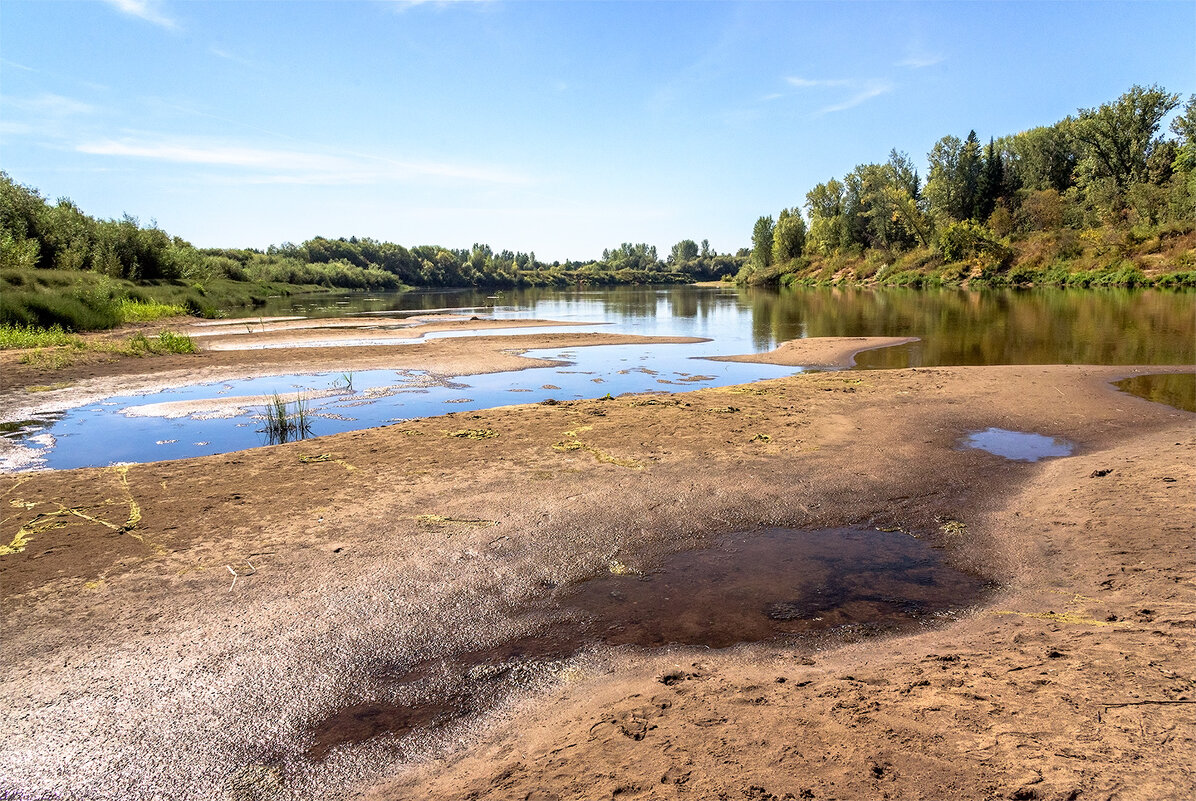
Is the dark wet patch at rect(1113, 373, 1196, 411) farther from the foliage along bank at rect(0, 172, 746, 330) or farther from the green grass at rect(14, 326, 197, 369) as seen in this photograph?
the foliage along bank at rect(0, 172, 746, 330)

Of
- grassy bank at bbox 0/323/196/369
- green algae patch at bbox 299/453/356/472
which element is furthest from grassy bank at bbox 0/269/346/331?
green algae patch at bbox 299/453/356/472

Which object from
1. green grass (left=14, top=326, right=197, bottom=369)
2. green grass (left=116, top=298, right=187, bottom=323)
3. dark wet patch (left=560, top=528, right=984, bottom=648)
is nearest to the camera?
dark wet patch (left=560, top=528, right=984, bottom=648)

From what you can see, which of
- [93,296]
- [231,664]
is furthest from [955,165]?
[231,664]

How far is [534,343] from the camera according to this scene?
100ft

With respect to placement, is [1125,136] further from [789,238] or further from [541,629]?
[541,629]

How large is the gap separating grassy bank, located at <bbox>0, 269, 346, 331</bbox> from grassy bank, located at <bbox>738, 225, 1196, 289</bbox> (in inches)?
2896

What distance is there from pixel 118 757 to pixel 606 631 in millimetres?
3509

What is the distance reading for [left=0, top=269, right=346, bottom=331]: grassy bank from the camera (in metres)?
29.9

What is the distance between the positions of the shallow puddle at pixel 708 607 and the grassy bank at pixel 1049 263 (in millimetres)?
59418

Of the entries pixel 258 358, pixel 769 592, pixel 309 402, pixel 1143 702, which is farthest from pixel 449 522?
pixel 258 358

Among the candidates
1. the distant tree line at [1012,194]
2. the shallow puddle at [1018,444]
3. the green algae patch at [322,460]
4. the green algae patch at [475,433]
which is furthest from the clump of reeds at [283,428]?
the distant tree line at [1012,194]

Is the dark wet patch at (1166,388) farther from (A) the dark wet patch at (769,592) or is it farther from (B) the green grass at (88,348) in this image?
(B) the green grass at (88,348)

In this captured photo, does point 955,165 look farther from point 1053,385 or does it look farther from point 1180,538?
point 1180,538

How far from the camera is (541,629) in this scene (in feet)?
18.1
